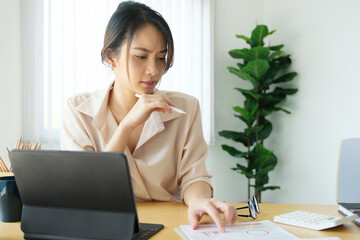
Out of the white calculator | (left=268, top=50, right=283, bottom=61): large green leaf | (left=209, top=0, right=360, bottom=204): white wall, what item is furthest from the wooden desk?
(left=268, top=50, right=283, bottom=61): large green leaf

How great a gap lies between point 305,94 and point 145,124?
80.7 inches

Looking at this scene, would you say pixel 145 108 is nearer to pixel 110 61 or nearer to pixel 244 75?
pixel 110 61

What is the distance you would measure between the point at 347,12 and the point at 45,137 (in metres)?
2.30

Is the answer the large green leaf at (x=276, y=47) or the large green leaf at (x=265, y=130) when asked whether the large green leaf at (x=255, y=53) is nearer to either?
the large green leaf at (x=276, y=47)

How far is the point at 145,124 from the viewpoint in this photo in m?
1.44

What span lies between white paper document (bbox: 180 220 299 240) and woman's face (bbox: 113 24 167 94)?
65cm

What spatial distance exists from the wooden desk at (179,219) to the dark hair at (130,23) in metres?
0.59

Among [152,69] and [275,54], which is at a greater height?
[275,54]

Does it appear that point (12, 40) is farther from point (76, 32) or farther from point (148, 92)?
point (148, 92)

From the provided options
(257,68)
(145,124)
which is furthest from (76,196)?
(257,68)

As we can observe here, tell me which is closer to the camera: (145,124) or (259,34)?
(145,124)

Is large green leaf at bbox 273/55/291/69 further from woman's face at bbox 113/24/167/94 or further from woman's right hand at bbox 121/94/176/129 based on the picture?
woman's right hand at bbox 121/94/176/129

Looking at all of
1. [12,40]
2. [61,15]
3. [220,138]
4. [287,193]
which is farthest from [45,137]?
[287,193]

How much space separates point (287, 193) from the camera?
3400 mm
